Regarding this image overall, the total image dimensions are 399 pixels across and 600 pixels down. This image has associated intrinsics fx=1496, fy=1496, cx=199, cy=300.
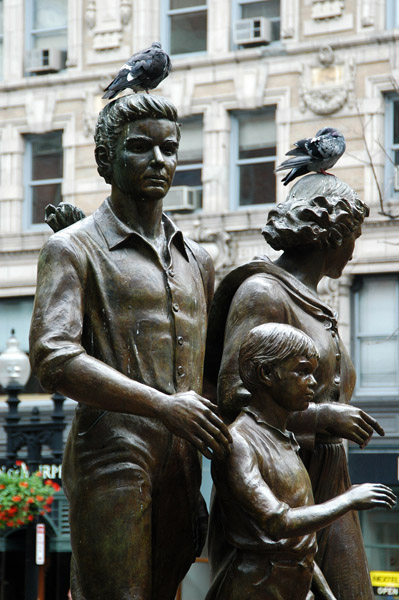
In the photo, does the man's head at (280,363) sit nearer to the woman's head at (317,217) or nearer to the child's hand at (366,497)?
the child's hand at (366,497)

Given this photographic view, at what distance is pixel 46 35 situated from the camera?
88.0 ft

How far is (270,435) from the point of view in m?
4.62

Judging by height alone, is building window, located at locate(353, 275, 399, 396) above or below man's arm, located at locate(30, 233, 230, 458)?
below

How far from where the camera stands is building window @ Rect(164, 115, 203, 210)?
2475cm

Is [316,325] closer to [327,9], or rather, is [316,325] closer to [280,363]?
[280,363]

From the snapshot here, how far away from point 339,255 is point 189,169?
1987 centimetres

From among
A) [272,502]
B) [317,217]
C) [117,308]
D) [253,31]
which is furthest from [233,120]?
[272,502]

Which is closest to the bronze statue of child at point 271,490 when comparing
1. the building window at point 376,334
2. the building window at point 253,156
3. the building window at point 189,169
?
A: the building window at point 376,334

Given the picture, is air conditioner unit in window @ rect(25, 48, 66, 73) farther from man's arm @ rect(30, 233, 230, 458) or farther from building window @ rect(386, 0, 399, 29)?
man's arm @ rect(30, 233, 230, 458)

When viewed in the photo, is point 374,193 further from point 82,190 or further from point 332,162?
point 332,162

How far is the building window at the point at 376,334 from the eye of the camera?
23.2m

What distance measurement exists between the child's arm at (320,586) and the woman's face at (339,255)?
1085 mm

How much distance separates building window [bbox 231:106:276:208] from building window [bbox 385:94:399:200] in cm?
210

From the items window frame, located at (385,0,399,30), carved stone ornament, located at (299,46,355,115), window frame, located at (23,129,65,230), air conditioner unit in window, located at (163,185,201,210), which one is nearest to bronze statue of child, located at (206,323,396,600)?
carved stone ornament, located at (299,46,355,115)
